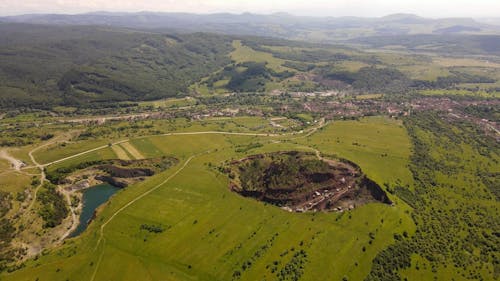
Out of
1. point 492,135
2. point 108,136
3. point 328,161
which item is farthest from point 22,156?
point 492,135

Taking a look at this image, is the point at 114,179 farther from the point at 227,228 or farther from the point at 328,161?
the point at 328,161

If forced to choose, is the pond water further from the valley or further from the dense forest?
the dense forest

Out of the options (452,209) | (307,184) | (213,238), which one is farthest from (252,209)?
(452,209)

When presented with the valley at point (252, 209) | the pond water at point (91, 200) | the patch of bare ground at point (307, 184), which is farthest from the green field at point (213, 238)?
the pond water at point (91, 200)

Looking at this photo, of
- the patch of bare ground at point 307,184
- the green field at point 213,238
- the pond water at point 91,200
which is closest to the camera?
the green field at point 213,238

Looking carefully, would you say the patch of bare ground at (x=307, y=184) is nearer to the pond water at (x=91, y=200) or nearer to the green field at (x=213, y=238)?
the green field at (x=213, y=238)

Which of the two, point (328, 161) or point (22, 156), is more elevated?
point (328, 161)
